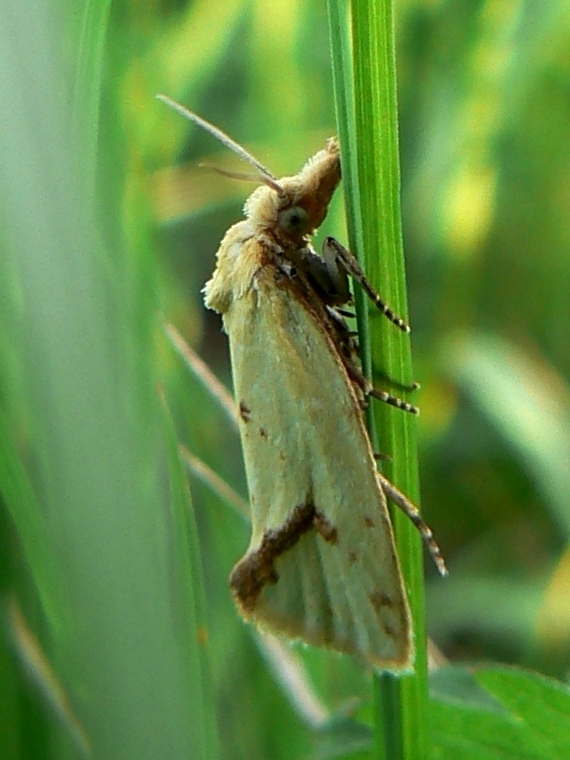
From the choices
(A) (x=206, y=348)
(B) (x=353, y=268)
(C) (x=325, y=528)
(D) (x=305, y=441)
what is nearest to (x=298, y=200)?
(B) (x=353, y=268)

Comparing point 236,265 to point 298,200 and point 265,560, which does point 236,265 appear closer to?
point 298,200

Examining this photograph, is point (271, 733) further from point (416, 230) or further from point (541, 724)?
point (416, 230)

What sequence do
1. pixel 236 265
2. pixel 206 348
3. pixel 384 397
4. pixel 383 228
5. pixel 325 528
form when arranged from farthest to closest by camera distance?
1. pixel 206 348
2. pixel 236 265
3. pixel 325 528
4. pixel 384 397
5. pixel 383 228

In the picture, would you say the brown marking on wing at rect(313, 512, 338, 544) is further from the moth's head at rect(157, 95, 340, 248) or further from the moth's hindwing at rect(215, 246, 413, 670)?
the moth's head at rect(157, 95, 340, 248)

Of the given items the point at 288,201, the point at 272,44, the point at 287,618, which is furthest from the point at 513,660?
the point at 272,44

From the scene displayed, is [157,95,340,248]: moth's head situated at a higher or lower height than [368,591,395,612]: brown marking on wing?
higher

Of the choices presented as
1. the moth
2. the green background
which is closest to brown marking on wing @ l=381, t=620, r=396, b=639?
the moth

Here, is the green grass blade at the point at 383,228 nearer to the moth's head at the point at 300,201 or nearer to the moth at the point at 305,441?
the moth at the point at 305,441
